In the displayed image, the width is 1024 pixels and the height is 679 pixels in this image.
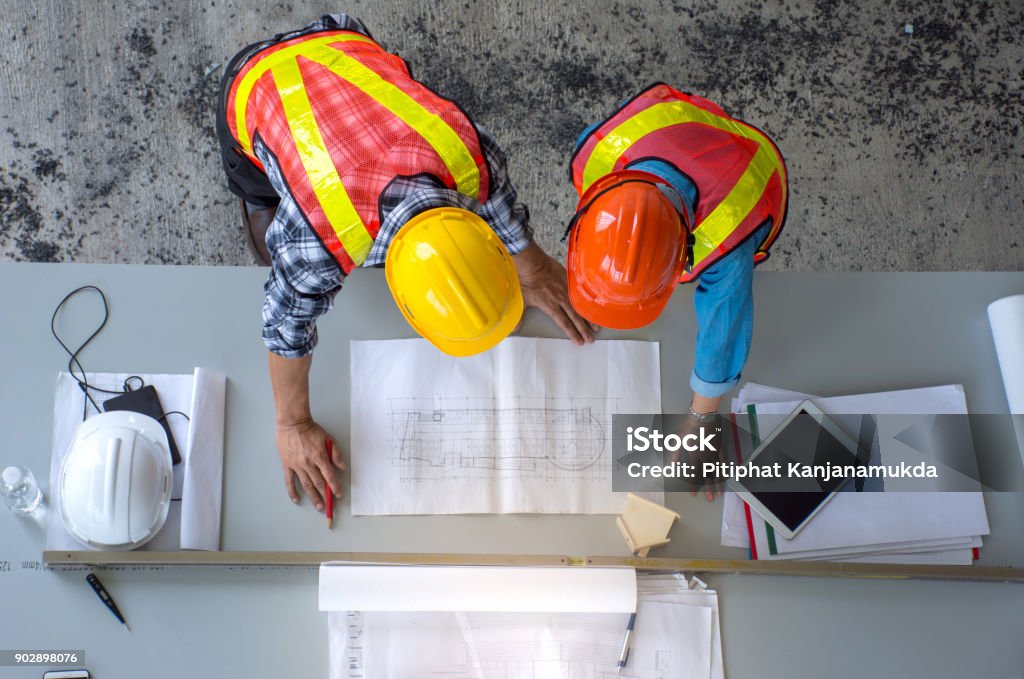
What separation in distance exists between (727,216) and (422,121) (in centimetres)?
38

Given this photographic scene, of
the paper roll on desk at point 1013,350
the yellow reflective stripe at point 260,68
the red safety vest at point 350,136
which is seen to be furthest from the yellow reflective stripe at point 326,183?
the paper roll on desk at point 1013,350

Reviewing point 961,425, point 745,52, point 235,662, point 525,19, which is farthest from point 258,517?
point 745,52

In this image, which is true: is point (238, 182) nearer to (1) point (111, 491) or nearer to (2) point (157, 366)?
(2) point (157, 366)

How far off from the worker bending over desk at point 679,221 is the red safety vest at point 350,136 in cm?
18

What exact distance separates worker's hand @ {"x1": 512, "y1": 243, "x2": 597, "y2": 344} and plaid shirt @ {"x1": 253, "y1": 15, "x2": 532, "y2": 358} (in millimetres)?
88

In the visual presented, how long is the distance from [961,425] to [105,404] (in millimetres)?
1228

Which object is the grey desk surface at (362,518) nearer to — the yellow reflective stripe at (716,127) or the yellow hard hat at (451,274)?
the yellow reflective stripe at (716,127)

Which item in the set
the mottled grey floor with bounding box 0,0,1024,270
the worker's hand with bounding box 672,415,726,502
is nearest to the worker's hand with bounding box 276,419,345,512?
the worker's hand with bounding box 672,415,726,502

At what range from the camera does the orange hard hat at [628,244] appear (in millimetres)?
746

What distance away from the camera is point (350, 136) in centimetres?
84

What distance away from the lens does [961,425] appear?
1.07 m

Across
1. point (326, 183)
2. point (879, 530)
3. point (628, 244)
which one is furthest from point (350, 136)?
point (879, 530)

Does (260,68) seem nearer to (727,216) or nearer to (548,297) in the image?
(548,297)

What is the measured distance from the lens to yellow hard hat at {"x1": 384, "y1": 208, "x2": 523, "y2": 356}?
731mm
